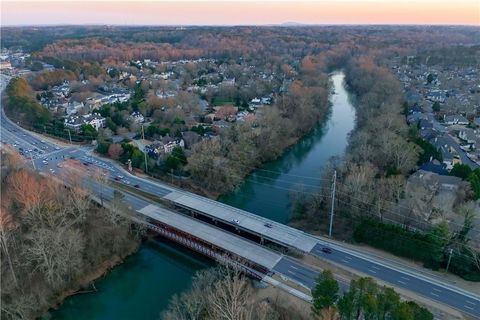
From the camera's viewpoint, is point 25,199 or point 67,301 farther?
point 25,199

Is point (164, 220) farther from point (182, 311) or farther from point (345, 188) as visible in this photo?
point (345, 188)

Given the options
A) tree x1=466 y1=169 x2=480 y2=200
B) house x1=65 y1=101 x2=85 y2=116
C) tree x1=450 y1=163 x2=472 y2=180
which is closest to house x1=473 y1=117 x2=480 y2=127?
tree x1=450 y1=163 x2=472 y2=180

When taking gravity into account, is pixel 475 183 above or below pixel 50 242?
above

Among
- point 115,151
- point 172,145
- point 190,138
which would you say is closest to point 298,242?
point 190,138

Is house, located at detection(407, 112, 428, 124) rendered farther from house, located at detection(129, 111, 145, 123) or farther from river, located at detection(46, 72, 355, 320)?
house, located at detection(129, 111, 145, 123)

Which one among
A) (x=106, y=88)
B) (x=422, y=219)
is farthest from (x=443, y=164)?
(x=106, y=88)

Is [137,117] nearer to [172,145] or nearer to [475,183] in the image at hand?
[172,145]

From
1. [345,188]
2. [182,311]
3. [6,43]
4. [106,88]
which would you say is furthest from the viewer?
[6,43]
